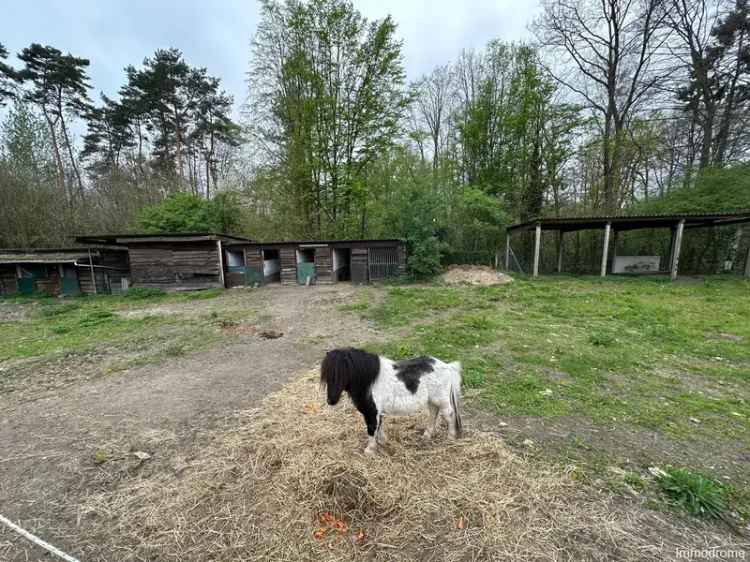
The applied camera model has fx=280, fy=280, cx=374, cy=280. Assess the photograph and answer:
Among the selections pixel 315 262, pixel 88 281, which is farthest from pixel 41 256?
pixel 315 262

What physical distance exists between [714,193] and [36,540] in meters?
23.2

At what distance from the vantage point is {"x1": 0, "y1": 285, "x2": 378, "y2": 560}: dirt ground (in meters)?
2.36

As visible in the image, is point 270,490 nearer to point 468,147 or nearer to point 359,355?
point 359,355

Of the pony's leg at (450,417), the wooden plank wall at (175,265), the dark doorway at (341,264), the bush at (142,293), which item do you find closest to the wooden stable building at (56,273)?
the wooden plank wall at (175,265)

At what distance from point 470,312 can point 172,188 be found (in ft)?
74.9

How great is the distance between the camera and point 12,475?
2.61 meters

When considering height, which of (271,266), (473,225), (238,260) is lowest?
(271,266)

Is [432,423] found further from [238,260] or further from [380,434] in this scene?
[238,260]

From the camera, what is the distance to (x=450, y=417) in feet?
9.09

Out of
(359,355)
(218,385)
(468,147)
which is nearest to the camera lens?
(359,355)

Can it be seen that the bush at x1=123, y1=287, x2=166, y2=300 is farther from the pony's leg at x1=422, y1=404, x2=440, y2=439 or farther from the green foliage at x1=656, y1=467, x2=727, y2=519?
the green foliage at x1=656, y1=467, x2=727, y2=519

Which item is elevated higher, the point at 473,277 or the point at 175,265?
the point at 175,265

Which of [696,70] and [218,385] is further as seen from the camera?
[696,70]

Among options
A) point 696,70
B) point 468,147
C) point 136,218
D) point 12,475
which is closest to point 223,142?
point 136,218
